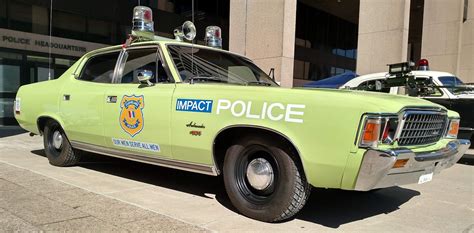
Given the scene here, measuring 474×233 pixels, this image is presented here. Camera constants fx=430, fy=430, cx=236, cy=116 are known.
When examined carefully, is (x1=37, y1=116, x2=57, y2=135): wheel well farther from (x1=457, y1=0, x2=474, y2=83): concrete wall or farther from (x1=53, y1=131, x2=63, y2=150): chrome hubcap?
(x1=457, y1=0, x2=474, y2=83): concrete wall

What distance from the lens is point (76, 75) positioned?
6.07m

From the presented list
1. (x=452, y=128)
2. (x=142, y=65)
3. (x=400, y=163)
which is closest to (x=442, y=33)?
(x=452, y=128)

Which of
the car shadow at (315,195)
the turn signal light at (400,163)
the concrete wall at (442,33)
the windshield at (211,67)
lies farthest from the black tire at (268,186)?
the concrete wall at (442,33)

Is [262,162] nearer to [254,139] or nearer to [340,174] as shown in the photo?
[254,139]

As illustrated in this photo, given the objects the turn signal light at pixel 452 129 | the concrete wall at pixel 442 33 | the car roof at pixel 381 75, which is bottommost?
the turn signal light at pixel 452 129

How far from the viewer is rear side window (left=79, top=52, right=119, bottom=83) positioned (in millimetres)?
5609

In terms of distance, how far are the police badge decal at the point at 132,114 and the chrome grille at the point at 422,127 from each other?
2.73 m

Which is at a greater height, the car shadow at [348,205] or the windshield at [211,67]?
the windshield at [211,67]

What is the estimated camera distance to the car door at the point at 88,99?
5.41 metres

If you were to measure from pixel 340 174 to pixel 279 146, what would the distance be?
0.60m

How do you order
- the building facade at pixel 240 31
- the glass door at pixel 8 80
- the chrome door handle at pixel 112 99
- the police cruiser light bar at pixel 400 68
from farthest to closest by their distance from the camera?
the glass door at pixel 8 80, the building facade at pixel 240 31, the police cruiser light bar at pixel 400 68, the chrome door handle at pixel 112 99

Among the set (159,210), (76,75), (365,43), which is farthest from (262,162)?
(365,43)

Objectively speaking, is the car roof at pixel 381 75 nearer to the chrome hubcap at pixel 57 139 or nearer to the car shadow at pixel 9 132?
the chrome hubcap at pixel 57 139

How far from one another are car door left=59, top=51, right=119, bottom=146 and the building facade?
163 cm
